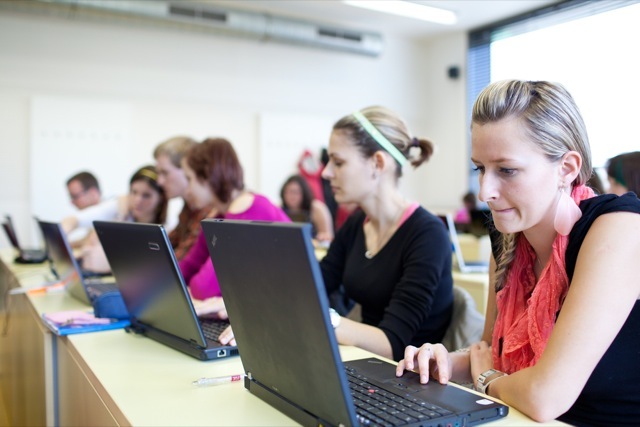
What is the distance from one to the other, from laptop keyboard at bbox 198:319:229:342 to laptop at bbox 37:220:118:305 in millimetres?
478

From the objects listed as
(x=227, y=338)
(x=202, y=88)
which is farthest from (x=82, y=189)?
(x=227, y=338)

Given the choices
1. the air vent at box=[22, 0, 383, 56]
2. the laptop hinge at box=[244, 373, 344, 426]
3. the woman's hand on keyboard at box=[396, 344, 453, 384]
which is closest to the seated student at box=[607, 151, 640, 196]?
the woman's hand on keyboard at box=[396, 344, 453, 384]

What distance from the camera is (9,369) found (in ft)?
9.13

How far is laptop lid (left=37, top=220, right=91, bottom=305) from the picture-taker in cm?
203

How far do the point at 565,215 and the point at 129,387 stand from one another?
0.88m

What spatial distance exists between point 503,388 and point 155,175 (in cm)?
260

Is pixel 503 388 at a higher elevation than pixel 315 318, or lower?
lower

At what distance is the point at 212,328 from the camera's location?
155cm

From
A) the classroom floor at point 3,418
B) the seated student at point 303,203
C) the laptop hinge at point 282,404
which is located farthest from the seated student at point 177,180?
the seated student at point 303,203

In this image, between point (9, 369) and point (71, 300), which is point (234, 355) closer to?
point (71, 300)

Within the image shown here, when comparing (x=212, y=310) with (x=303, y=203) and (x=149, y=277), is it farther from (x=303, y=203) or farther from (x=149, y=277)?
(x=303, y=203)

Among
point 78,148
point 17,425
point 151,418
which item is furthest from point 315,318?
point 78,148

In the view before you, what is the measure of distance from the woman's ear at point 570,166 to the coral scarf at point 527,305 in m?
0.04

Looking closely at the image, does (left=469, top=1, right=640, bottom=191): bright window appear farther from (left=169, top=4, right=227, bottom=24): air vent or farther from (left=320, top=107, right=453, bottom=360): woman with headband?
(left=320, top=107, right=453, bottom=360): woman with headband
